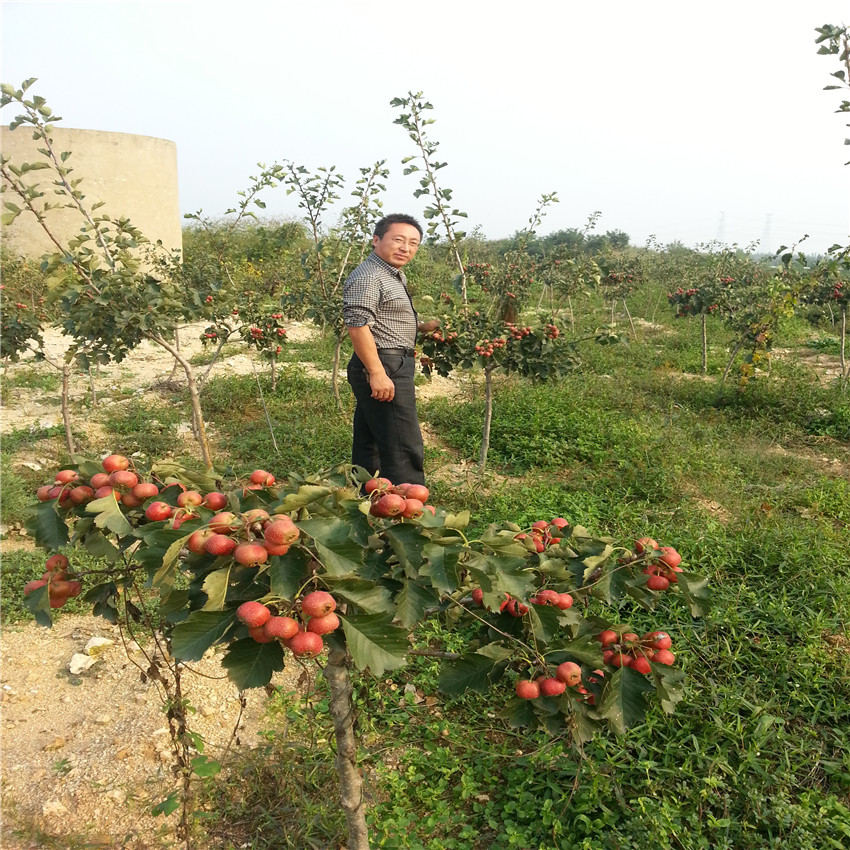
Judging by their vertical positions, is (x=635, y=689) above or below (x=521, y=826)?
above

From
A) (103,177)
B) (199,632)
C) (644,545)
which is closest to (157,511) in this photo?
(199,632)

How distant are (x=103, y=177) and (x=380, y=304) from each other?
1089 centimetres

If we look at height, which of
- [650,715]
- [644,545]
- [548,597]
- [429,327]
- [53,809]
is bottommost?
[53,809]

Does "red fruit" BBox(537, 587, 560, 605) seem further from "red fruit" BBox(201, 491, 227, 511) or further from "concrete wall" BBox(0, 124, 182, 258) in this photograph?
"concrete wall" BBox(0, 124, 182, 258)

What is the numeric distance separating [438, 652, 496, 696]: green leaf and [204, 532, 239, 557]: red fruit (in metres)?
0.57

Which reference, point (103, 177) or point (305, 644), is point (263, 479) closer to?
point (305, 644)

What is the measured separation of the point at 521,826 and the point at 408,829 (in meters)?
0.36

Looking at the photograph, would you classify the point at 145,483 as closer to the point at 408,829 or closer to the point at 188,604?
the point at 188,604

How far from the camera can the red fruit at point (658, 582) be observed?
1411 mm

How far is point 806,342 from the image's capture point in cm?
1000

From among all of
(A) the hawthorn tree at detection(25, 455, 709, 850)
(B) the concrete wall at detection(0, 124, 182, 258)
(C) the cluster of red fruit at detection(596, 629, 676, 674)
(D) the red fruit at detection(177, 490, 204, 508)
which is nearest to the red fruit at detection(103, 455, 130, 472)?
(A) the hawthorn tree at detection(25, 455, 709, 850)

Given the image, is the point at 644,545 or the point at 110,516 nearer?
the point at 110,516

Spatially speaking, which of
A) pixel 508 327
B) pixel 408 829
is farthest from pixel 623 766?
pixel 508 327

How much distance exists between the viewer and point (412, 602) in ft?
3.62
